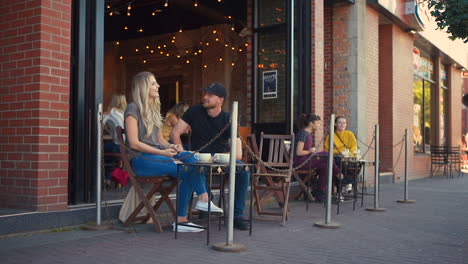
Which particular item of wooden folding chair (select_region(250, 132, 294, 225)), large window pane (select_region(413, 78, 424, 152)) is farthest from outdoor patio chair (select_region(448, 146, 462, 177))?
wooden folding chair (select_region(250, 132, 294, 225))

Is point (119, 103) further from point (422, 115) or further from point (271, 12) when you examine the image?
point (422, 115)

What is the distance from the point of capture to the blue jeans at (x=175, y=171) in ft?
16.4

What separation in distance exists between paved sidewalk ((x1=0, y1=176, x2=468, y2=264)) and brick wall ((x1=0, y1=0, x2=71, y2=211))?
1.75ft

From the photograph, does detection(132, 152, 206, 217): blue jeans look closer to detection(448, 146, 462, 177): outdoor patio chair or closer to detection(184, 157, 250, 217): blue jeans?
detection(184, 157, 250, 217): blue jeans

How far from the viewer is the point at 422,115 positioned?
16.5 metres

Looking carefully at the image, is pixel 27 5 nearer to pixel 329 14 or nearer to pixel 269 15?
pixel 269 15

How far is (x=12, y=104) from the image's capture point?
5.17 meters

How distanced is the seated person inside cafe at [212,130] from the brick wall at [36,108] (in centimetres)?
122

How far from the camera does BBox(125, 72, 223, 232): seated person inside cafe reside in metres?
5.01

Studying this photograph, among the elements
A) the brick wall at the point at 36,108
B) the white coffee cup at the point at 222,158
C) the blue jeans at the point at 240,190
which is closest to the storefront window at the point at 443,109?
the blue jeans at the point at 240,190

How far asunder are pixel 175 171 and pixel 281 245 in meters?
1.28

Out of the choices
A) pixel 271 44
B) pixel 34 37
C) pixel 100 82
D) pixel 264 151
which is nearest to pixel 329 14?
pixel 271 44

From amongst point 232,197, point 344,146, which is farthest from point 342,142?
point 232,197

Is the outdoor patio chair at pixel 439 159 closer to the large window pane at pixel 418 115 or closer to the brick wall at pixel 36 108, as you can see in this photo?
the large window pane at pixel 418 115
